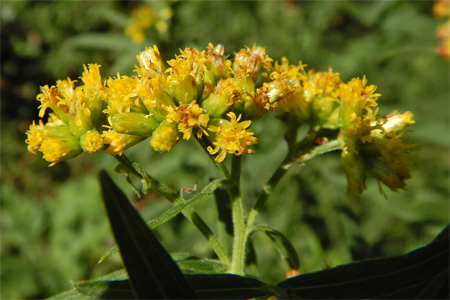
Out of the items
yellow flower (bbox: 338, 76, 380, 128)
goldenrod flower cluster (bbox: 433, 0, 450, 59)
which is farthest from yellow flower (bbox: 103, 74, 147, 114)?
goldenrod flower cluster (bbox: 433, 0, 450, 59)

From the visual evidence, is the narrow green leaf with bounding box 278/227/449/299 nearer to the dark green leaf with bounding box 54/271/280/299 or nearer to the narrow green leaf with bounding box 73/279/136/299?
the dark green leaf with bounding box 54/271/280/299

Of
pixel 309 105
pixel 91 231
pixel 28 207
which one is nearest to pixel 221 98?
pixel 309 105

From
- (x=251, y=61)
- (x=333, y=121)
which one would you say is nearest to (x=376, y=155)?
(x=333, y=121)

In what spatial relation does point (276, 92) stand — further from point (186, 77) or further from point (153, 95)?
point (153, 95)

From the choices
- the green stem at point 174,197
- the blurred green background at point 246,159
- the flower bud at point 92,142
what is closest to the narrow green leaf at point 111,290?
the green stem at point 174,197

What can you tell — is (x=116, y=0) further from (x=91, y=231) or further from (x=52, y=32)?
(x=91, y=231)

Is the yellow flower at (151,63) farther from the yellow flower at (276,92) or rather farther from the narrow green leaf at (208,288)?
the narrow green leaf at (208,288)
